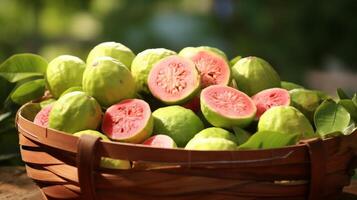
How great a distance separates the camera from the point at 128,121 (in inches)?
48.1

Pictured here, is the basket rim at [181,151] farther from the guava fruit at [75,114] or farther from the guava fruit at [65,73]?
the guava fruit at [65,73]

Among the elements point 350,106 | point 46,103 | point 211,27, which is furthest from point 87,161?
point 211,27

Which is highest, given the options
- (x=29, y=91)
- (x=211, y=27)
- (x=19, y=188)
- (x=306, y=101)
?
(x=306, y=101)

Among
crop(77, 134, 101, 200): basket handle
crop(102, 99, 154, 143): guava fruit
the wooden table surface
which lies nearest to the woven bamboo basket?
crop(77, 134, 101, 200): basket handle

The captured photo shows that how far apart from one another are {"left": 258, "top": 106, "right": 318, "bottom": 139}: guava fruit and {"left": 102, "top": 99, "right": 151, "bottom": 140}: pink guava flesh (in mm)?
231

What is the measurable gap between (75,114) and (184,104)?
0.80ft

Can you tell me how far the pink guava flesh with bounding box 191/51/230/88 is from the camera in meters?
1.39

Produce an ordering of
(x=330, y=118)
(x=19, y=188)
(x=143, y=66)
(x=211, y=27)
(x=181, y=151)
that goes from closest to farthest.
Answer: (x=181, y=151), (x=330, y=118), (x=143, y=66), (x=19, y=188), (x=211, y=27)

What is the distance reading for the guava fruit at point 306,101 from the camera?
4.52 ft

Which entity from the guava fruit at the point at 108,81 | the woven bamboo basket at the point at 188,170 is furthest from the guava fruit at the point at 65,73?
the woven bamboo basket at the point at 188,170

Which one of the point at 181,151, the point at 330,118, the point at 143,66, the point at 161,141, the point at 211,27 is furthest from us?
the point at 211,27

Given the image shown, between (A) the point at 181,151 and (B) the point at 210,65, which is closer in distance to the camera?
(A) the point at 181,151

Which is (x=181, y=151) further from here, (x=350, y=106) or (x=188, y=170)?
(x=350, y=106)

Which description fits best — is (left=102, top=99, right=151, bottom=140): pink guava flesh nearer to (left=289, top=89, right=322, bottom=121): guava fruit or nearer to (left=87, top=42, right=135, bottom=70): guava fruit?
(left=87, top=42, right=135, bottom=70): guava fruit
